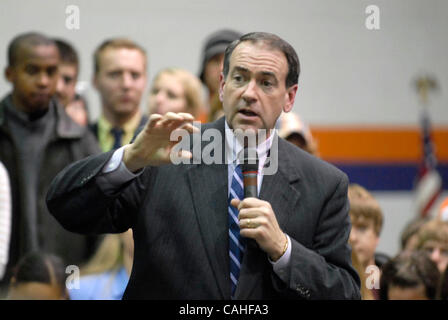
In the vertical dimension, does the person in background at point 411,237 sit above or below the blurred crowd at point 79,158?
below

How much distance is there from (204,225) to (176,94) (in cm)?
222

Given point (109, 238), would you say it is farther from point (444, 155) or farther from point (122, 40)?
point (444, 155)

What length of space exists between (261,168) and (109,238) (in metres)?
1.34

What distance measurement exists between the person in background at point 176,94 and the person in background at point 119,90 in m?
0.25

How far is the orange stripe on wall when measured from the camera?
287 inches

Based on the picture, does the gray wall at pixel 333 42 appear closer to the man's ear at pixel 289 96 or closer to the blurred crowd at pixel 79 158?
the blurred crowd at pixel 79 158

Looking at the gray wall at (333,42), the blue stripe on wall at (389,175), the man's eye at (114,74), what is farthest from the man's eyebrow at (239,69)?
the blue stripe on wall at (389,175)

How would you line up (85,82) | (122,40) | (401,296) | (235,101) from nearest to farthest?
(235,101)
(401,296)
(122,40)
(85,82)

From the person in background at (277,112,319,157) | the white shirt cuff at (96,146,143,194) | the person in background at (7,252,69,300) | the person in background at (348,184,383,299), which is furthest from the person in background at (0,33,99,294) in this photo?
the white shirt cuff at (96,146,143,194)

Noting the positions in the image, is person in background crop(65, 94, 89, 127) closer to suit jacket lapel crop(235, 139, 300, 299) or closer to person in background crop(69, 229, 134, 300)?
person in background crop(69, 229, 134, 300)

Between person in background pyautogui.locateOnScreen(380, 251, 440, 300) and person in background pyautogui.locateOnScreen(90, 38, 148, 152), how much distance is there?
1424mm

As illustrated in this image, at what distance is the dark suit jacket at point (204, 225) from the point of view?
7.00 feet
